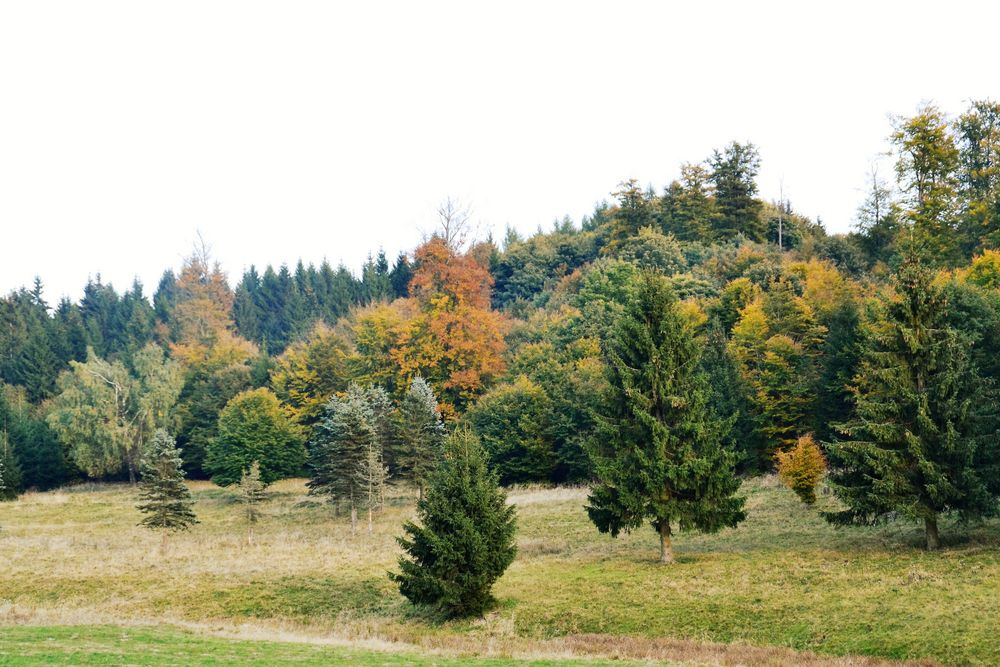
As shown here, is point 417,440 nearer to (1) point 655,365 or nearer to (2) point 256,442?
(2) point 256,442

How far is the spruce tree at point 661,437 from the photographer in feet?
110

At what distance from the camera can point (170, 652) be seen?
21969 millimetres

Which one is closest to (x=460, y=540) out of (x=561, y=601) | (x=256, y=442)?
(x=561, y=601)

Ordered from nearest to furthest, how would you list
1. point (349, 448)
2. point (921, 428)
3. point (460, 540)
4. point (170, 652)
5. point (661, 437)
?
point (170, 652) → point (460, 540) → point (921, 428) → point (661, 437) → point (349, 448)

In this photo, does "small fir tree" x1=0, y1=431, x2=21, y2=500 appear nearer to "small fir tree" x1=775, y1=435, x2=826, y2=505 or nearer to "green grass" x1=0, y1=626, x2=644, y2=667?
"green grass" x1=0, y1=626, x2=644, y2=667

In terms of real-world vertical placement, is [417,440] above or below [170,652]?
above

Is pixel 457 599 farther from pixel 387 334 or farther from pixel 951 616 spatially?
pixel 387 334

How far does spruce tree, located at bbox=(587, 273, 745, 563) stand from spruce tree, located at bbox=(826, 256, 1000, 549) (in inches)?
187

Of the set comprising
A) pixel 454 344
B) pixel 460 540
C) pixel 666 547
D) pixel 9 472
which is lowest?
pixel 666 547

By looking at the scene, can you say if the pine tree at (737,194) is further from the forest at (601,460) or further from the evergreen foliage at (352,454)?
the evergreen foliage at (352,454)

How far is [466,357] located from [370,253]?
90.4 meters

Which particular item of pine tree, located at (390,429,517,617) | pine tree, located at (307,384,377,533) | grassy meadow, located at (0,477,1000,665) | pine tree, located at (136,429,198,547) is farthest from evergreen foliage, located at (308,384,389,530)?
pine tree, located at (390,429,517,617)

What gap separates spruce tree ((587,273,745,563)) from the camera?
3350 cm

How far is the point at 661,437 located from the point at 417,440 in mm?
29232
